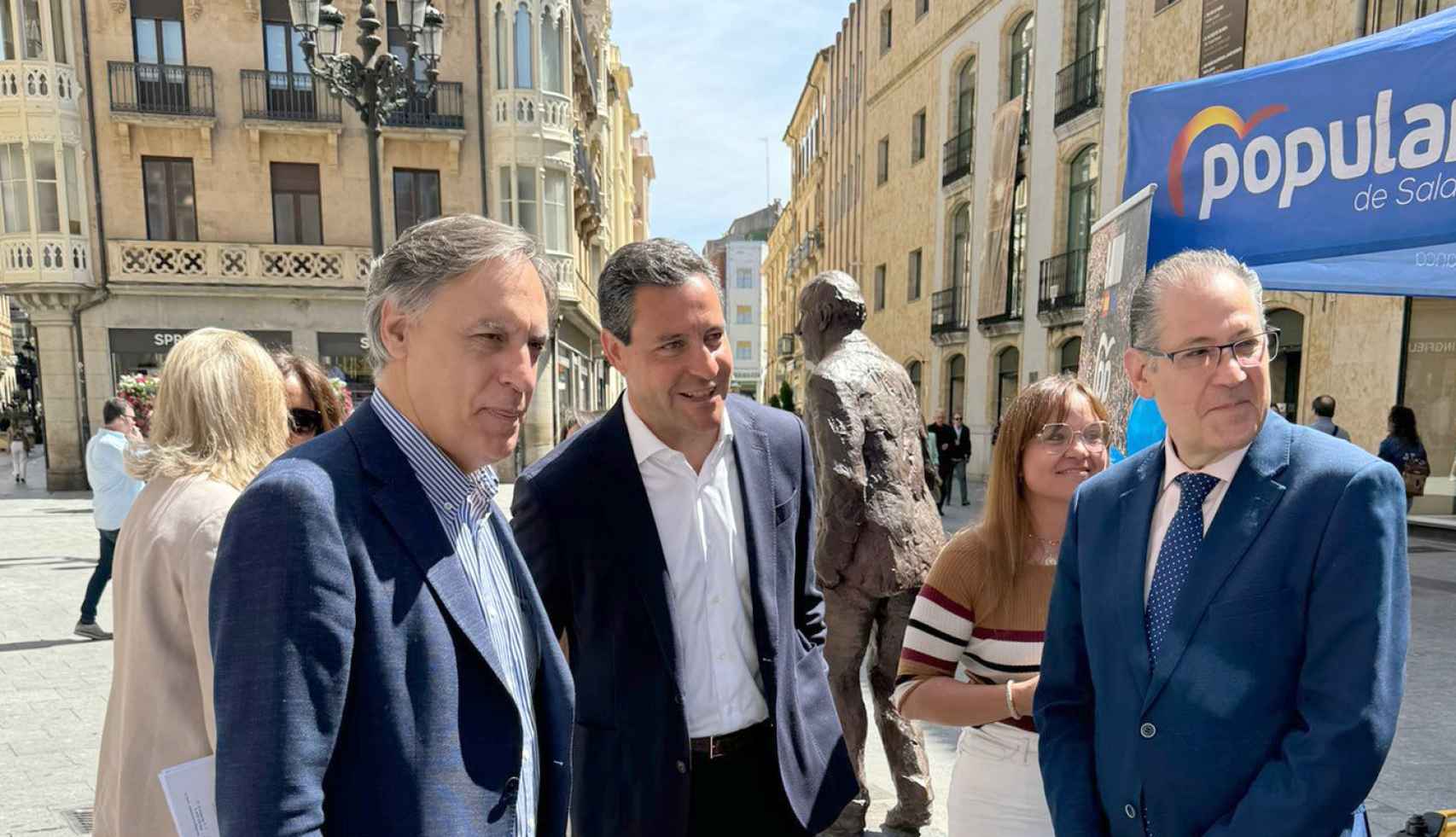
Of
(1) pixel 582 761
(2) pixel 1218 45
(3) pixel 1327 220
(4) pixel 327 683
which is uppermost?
(2) pixel 1218 45

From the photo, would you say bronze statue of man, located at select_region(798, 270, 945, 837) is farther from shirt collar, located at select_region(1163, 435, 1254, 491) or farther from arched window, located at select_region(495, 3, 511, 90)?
arched window, located at select_region(495, 3, 511, 90)

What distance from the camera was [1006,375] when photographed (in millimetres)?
19016

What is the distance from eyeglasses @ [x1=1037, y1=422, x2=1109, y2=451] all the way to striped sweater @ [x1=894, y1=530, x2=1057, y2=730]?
0.33m

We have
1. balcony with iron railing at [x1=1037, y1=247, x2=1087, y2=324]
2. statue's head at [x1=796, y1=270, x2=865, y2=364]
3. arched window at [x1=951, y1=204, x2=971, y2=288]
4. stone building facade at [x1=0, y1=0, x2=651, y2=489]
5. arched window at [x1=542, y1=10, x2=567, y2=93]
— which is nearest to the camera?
statue's head at [x1=796, y1=270, x2=865, y2=364]

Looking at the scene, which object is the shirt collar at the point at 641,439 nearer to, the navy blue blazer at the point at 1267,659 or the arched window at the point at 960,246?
the navy blue blazer at the point at 1267,659

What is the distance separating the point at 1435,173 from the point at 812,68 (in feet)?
129

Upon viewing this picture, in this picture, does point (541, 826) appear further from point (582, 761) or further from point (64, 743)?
point (64, 743)

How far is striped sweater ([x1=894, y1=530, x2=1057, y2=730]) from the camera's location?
208 centimetres

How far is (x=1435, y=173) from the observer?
113 inches

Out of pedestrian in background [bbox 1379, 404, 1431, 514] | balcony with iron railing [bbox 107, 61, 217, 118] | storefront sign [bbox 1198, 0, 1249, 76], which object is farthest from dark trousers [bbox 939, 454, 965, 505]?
balcony with iron railing [bbox 107, 61, 217, 118]

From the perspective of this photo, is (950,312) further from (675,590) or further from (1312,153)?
(675,590)

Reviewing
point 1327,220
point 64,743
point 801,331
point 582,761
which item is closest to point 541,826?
point 582,761

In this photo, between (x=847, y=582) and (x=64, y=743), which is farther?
(x=64, y=743)

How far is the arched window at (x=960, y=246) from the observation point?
2075 centimetres
